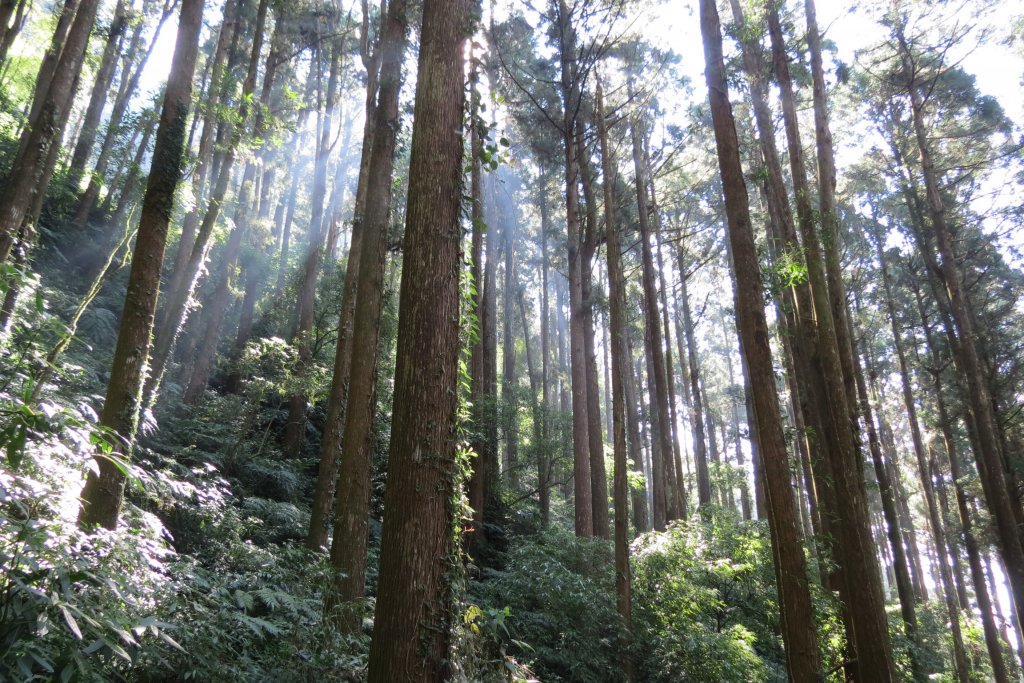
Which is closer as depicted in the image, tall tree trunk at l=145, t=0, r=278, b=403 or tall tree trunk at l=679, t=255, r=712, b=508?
tall tree trunk at l=145, t=0, r=278, b=403

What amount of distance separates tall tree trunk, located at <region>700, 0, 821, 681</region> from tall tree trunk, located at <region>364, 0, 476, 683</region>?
4.03m

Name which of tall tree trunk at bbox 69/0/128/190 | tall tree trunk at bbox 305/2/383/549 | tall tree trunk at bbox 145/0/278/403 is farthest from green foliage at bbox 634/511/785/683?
tall tree trunk at bbox 69/0/128/190

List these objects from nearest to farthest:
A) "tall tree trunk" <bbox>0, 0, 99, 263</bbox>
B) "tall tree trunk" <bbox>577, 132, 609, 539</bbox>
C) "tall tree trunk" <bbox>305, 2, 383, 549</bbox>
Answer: "tall tree trunk" <bbox>0, 0, 99, 263</bbox> < "tall tree trunk" <bbox>305, 2, 383, 549</bbox> < "tall tree trunk" <bbox>577, 132, 609, 539</bbox>

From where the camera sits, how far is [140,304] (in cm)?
481

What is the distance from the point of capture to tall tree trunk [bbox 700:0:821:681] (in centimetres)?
548

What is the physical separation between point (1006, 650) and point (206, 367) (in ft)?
101

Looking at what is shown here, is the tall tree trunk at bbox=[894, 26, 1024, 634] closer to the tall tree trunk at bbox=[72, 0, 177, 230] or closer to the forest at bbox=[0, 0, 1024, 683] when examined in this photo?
the forest at bbox=[0, 0, 1024, 683]

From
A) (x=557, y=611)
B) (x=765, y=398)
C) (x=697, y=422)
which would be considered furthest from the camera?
(x=697, y=422)

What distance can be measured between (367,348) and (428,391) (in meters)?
3.56

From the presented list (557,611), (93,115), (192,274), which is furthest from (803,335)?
(93,115)

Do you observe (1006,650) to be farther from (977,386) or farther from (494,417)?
(494,417)

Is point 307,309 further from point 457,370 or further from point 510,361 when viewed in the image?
point 457,370

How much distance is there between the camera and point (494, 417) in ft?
46.4

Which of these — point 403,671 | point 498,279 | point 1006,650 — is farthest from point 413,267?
point 1006,650
